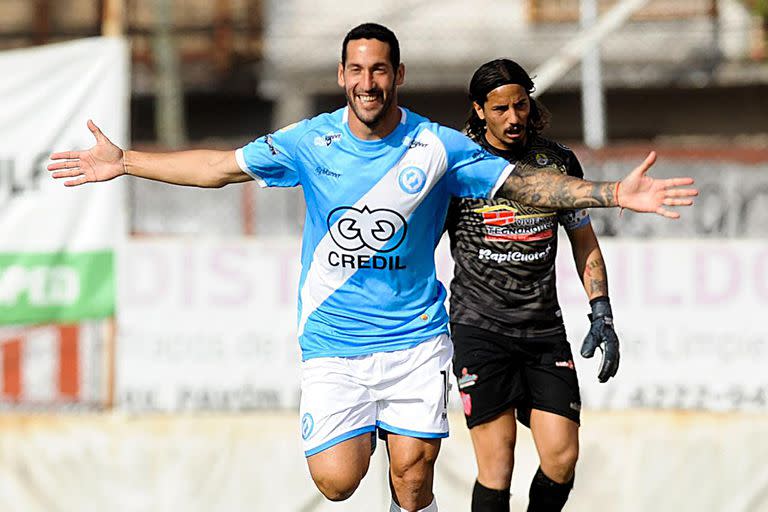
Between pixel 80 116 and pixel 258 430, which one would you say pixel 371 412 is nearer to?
pixel 258 430

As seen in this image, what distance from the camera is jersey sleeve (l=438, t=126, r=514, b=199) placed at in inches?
223

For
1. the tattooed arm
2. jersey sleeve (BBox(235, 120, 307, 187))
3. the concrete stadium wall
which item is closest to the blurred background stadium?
the concrete stadium wall

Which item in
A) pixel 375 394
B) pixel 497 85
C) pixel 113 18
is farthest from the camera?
pixel 113 18

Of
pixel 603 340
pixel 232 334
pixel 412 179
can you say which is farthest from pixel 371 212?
pixel 232 334

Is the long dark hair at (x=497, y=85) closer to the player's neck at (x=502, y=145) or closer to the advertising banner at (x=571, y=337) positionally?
the player's neck at (x=502, y=145)

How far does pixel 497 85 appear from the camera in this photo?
6195mm

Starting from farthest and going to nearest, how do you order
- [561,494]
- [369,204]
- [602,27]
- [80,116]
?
[602,27] → [80,116] → [561,494] → [369,204]

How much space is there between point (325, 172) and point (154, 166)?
29.6 inches

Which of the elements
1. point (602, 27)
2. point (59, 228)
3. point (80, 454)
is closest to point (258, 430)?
point (80, 454)

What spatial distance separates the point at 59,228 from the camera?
9.48m

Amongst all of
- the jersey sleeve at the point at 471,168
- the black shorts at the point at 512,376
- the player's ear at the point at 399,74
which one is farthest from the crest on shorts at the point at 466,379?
the player's ear at the point at 399,74

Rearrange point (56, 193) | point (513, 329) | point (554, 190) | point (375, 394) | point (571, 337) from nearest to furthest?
point (554, 190), point (375, 394), point (513, 329), point (56, 193), point (571, 337)

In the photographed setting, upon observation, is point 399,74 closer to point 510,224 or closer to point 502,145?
point 502,145

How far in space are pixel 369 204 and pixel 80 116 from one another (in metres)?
4.43
